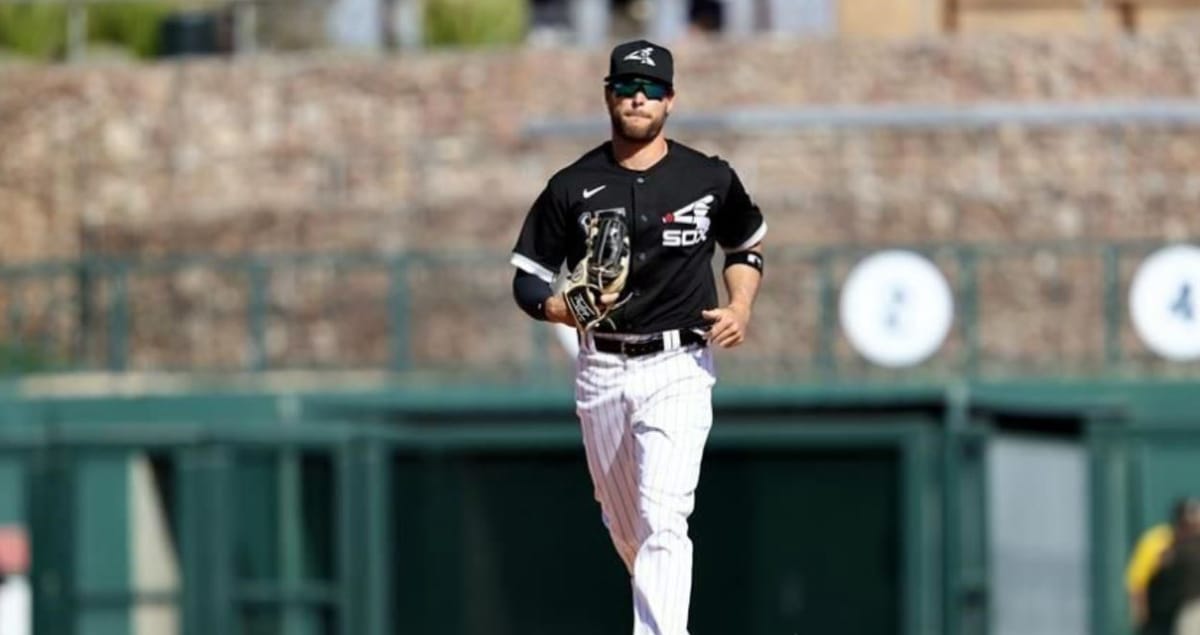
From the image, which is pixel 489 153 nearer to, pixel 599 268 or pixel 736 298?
pixel 736 298

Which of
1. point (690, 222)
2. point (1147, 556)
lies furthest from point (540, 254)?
point (1147, 556)

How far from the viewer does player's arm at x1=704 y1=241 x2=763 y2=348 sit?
8.72 metres

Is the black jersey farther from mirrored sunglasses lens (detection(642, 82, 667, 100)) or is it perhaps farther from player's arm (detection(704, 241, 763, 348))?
mirrored sunglasses lens (detection(642, 82, 667, 100))

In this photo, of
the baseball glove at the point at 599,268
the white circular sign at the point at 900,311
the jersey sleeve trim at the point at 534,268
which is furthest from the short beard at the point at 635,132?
the white circular sign at the point at 900,311

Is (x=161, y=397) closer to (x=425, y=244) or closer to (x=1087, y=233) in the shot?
(x=425, y=244)

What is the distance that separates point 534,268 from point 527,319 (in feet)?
43.8

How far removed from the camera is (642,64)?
27.7 ft

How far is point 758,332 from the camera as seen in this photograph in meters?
22.1

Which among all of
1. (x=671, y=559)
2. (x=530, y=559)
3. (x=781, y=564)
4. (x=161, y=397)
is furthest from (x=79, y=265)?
(x=671, y=559)

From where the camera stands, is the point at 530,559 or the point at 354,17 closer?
the point at 530,559

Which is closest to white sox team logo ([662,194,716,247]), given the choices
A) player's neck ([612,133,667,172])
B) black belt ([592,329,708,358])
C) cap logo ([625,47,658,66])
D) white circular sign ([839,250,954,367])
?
player's neck ([612,133,667,172])

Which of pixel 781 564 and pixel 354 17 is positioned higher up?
pixel 354 17

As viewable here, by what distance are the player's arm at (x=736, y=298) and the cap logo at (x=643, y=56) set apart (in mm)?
729

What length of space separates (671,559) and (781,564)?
36.3 feet
